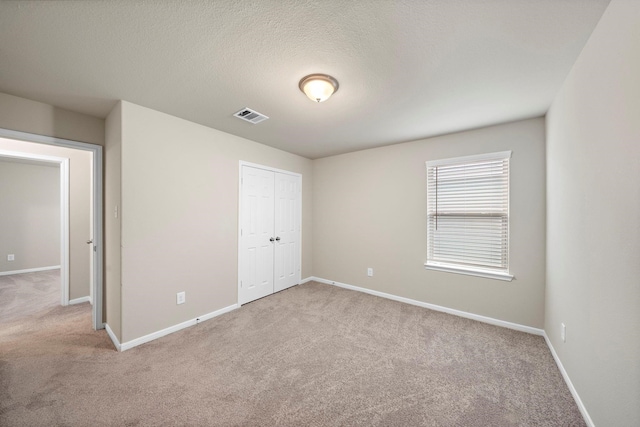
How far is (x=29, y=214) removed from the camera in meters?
5.32

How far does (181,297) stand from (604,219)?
3.71 m

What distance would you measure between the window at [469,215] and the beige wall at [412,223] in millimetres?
90

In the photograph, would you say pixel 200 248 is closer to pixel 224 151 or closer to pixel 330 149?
pixel 224 151

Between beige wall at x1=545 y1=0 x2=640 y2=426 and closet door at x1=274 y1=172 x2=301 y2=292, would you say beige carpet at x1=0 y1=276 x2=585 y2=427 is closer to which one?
beige wall at x1=545 y1=0 x2=640 y2=426

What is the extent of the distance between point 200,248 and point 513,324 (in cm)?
389

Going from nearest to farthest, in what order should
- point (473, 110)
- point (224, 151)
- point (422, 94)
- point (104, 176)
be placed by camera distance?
point (422, 94)
point (473, 110)
point (104, 176)
point (224, 151)

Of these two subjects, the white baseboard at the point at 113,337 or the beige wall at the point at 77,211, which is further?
the beige wall at the point at 77,211

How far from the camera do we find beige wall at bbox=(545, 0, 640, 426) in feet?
3.71

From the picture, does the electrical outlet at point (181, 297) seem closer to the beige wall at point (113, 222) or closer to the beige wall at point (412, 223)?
the beige wall at point (113, 222)

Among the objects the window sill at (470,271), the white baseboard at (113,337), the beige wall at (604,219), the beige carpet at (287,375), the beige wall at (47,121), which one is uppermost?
the beige wall at (47,121)

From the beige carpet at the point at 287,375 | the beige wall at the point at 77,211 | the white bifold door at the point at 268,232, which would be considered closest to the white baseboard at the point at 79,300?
the beige wall at the point at 77,211

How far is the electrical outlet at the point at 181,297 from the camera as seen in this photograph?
276cm

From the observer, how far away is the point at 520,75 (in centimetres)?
188

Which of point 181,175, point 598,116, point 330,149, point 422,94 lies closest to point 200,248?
point 181,175
